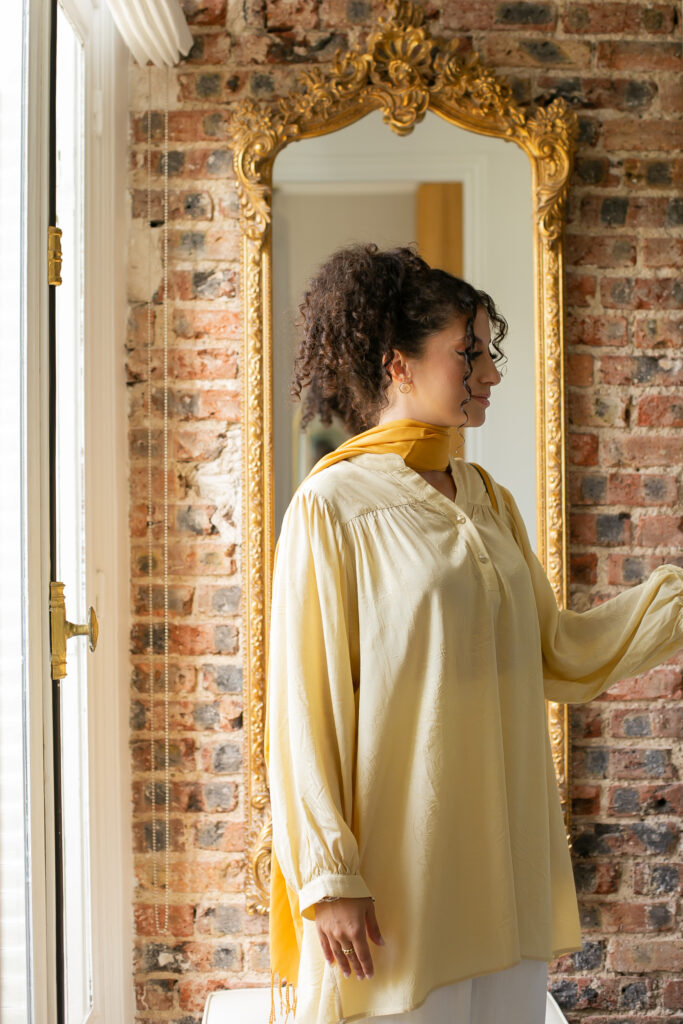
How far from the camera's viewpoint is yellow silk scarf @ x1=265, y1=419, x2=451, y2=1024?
145 cm

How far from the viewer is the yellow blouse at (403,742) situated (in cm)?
133

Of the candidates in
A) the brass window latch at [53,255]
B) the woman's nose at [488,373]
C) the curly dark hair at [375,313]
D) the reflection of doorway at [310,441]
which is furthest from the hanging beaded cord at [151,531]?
the woman's nose at [488,373]

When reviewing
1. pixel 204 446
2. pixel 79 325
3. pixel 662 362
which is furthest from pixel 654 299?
pixel 79 325

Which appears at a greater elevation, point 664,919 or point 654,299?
point 654,299

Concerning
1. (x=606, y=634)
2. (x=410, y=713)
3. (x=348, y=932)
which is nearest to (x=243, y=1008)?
(x=348, y=932)

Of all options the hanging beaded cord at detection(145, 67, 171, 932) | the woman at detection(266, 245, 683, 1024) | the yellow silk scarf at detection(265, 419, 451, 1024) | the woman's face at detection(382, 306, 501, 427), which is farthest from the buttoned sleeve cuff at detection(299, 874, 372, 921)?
the hanging beaded cord at detection(145, 67, 171, 932)

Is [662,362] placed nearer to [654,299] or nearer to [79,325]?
[654,299]

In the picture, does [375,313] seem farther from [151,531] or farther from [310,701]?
[151,531]

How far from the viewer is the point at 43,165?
1.54 m

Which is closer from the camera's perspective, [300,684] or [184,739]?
[300,684]

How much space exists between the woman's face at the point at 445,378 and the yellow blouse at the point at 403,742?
13 centimetres

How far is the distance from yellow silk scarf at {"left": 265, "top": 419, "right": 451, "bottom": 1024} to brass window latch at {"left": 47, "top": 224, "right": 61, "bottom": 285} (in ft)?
1.85

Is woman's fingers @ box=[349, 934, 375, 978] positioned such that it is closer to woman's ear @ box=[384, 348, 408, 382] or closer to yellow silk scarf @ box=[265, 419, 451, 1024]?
yellow silk scarf @ box=[265, 419, 451, 1024]

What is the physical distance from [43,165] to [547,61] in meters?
1.22
